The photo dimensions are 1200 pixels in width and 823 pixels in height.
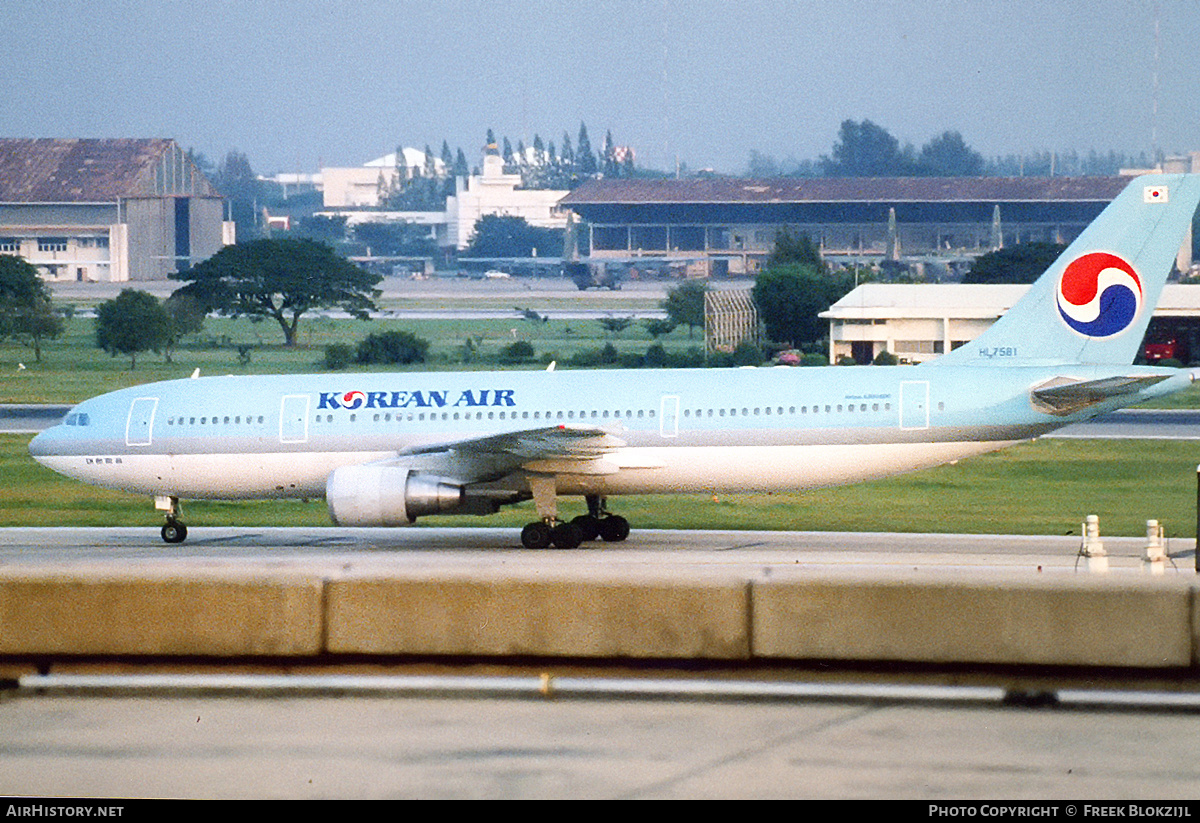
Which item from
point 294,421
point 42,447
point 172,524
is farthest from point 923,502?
point 42,447

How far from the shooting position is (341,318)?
114m

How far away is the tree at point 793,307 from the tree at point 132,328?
97.1ft

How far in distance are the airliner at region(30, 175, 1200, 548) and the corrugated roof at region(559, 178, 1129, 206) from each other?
142637 mm

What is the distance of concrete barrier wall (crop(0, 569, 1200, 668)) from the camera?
45.4 feet

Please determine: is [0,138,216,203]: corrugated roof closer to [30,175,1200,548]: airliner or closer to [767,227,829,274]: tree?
[767,227,829,274]: tree

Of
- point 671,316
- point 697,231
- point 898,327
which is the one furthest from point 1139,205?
point 697,231

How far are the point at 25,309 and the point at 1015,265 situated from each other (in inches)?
2207

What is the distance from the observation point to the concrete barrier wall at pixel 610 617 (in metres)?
13.9

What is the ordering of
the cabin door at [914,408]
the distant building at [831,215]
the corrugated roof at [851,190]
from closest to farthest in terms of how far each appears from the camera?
the cabin door at [914,408], the distant building at [831,215], the corrugated roof at [851,190]

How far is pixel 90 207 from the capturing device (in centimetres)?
15700

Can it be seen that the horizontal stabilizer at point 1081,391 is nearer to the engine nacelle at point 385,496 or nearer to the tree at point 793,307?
the engine nacelle at point 385,496

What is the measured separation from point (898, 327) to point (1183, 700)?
60699 mm

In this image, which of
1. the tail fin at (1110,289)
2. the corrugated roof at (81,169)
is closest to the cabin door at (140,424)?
the tail fin at (1110,289)

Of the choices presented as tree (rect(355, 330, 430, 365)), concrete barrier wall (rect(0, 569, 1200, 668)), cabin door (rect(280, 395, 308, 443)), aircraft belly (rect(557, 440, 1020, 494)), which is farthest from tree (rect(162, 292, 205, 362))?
concrete barrier wall (rect(0, 569, 1200, 668))
